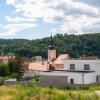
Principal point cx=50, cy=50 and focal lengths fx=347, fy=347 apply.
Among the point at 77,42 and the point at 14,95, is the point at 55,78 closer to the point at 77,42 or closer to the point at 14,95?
the point at 14,95

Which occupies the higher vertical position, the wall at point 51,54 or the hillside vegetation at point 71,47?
the hillside vegetation at point 71,47

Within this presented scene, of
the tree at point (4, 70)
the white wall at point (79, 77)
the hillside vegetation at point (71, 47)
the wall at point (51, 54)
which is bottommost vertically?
the white wall at point (79, 77)

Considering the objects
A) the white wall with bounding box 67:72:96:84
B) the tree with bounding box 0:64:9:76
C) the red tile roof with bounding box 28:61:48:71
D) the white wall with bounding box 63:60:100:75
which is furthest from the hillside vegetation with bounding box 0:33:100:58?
the white wall with bounding box 67:72:96:84

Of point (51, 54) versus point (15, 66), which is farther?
point (51, 54)

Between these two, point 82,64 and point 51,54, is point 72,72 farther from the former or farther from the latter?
point 51,54

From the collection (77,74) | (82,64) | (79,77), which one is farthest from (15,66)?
(79,77)

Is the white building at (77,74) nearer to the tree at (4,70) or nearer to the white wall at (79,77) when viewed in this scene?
the white wall at (79,77)

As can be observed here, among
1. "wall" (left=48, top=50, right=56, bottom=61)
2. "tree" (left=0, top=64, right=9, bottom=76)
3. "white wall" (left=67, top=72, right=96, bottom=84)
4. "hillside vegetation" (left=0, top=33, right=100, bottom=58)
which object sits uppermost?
"hillside vegetation" (left=0, top=33, right=100, bottom=58)

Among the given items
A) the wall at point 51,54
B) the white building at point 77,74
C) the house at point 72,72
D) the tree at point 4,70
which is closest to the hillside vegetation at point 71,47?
the wall at point 51,54

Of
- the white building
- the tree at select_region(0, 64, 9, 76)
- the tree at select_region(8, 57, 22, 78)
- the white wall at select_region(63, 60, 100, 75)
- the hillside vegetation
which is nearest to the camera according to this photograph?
the white building

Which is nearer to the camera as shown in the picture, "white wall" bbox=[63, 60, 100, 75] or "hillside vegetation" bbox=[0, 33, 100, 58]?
"white wall" bbox=[63, 60, 100, 75]

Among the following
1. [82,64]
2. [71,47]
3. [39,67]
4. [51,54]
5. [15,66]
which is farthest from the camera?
[71,47]

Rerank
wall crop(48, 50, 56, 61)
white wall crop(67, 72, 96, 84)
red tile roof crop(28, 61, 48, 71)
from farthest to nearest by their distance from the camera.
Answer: wall crop(48, 50, 56, 61) < red tile roof crop(28, 61, 48, 71) < white wall crop(67, 72, 96, 84)

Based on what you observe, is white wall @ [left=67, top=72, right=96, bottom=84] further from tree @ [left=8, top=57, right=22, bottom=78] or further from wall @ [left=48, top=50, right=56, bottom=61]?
wall @ [left=48, top=50, right=56, bottom=61]
